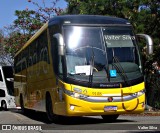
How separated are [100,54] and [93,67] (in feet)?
1.66

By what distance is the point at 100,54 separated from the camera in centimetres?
1228

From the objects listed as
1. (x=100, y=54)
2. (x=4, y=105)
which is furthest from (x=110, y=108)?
(x=4, y=105)

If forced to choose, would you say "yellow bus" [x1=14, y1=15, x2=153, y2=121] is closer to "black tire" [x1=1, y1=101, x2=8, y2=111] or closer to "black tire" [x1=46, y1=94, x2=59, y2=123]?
"black tire" [x1=46, y1=94, x2=59, y2=123]

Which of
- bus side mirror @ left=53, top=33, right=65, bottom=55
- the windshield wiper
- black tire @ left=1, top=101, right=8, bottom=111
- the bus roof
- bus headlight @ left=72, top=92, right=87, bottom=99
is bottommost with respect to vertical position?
black tire @ left=1, top=101, right=8, bottom=111

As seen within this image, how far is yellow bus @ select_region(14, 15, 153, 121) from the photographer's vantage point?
11836 millimetres

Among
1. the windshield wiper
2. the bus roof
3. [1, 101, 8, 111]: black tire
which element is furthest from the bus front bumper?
[1, 101, 8, 111]: black tire

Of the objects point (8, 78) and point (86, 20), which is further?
point (8, 78)

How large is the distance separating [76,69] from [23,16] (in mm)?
21444

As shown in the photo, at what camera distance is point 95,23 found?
41.7 ft

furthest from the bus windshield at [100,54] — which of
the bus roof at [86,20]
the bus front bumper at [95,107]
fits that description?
the bus front bumper at [95,107]

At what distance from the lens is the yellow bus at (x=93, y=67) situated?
38.8ft

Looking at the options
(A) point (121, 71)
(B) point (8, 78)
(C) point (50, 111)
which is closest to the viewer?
(A) point (121, 71)

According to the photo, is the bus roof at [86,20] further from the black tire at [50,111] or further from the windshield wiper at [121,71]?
the black tire at [50,111]

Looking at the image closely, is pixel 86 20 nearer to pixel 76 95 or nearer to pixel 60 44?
pixel 60 44
